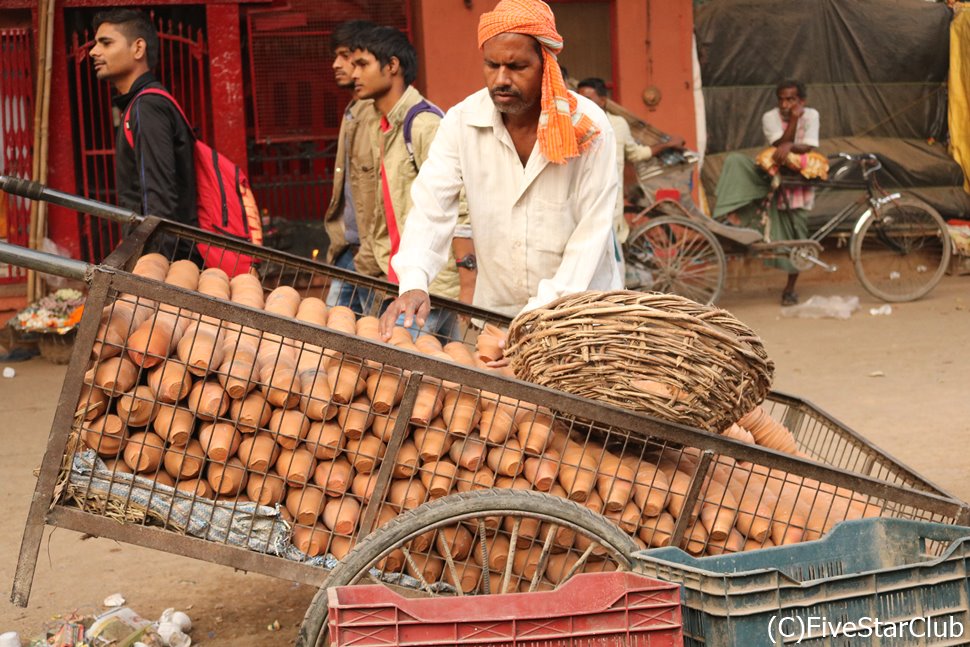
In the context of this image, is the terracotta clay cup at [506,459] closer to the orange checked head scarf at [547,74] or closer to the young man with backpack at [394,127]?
the orange checked head scarf at [547,74]

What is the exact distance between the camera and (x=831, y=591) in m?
2.54

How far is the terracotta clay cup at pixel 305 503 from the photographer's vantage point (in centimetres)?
273

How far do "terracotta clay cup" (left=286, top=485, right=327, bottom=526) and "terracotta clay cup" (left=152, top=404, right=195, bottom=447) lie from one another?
28 cm

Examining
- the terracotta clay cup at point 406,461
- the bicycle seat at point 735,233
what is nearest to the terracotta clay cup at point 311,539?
the terracotta clay cup at point 406,461

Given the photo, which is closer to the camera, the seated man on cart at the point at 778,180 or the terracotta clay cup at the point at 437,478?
the terracotta clay cup at the point at 437,478

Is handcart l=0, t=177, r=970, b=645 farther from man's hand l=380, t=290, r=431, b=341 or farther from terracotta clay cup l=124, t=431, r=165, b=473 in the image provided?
man's hand l=380, t=290, r=431, b=341

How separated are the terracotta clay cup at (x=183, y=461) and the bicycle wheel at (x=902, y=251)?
7.32m

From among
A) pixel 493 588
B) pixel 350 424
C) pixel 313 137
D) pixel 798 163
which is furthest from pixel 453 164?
pixel 798 163

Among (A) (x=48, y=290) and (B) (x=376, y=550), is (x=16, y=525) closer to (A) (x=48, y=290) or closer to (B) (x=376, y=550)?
(B) (x=376, y=550)

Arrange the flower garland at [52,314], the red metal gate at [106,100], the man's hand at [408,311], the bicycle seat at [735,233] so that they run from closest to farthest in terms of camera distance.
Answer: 1. the man's hand at [408,311]
2. the flower garland at [52,314]
3. the red metal gate at [106,100]
4. the bicycle seat at [735,233]

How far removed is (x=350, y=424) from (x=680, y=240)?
6.38m

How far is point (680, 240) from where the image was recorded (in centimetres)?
880

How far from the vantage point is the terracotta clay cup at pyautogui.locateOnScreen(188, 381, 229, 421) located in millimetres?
2682

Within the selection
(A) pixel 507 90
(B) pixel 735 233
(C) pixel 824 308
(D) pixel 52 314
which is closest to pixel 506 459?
(A) pixel 507 90
